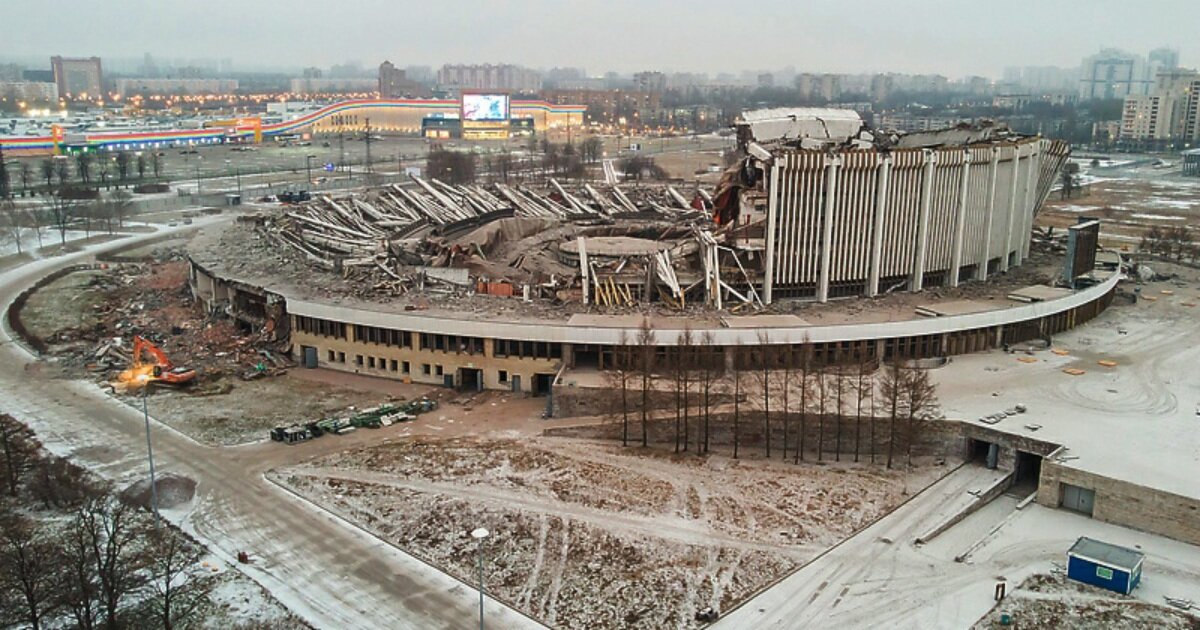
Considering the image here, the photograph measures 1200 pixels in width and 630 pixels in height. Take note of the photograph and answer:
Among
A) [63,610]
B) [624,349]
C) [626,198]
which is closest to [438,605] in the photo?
[63,610]

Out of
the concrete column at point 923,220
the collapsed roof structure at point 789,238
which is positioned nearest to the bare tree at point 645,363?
the collapsed roof structure at point 789,238

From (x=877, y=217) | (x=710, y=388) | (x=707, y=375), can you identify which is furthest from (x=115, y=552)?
(x=877, y=217)

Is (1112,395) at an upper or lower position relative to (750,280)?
lower

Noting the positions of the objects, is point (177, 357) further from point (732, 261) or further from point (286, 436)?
point (732, 261)

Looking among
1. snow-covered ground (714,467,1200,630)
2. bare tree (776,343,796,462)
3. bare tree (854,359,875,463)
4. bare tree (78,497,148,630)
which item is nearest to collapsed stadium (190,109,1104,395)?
bare tree (776,343,796,462)

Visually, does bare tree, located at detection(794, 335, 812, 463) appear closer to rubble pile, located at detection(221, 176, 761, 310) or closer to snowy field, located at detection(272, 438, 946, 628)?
snowy field, located at detection(272, 438, 946, 628)

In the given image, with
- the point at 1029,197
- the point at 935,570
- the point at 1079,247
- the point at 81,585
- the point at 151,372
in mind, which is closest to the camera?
the point at 81,585

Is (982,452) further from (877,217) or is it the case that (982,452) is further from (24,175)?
(24,175)
